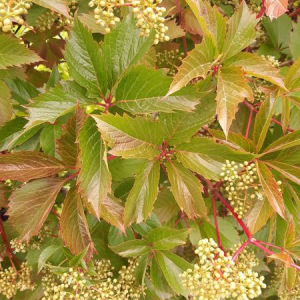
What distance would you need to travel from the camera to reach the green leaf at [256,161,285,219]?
1245 mm

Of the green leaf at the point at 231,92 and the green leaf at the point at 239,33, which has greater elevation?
the green leaf at the point at 239,33

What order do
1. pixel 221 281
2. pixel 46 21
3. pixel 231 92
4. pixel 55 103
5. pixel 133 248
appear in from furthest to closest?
pixel 46 21 < pixel 133 248 < pixel 55 103 < pixel 231 92 < pixel 221 281

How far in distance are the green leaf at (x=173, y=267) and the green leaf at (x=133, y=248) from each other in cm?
6

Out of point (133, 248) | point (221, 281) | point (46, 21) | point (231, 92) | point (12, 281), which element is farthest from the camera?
point (46, 21)

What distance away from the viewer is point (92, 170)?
1.18 meters

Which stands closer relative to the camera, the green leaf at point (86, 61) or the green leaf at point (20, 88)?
the green leaf at point (86, 61)

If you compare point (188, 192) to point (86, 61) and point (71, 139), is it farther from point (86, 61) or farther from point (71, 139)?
point (86, 61)

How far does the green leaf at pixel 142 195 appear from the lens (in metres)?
1.28

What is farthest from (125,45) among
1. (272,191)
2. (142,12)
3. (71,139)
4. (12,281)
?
(12,281)

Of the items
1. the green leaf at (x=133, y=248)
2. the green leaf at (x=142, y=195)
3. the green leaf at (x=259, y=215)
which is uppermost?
the green leaf at (x=142, y=195)

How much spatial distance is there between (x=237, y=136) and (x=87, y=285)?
0.75 meters

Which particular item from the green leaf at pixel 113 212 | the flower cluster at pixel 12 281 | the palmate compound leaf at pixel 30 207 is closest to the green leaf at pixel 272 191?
the green leaf at pixel 113 212

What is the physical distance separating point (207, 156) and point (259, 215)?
1.07 feet

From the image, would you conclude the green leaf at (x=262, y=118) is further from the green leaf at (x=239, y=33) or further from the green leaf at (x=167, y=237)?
the green leaf at (x=167, y=237)
